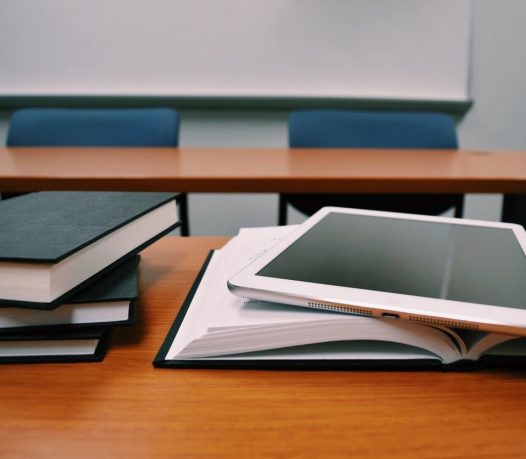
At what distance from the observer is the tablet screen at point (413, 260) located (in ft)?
1.09

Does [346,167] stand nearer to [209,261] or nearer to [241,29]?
[209,261]

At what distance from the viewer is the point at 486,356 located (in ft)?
1.09

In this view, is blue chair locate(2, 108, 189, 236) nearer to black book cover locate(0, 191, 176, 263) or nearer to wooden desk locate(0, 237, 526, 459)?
black book cover locate(0, 191, 176, 263)

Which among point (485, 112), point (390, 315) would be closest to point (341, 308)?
point (390, 315)

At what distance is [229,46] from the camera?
6.48 feet

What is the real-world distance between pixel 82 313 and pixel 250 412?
15 centimetres

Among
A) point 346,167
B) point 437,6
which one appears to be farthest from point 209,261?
point 437,6

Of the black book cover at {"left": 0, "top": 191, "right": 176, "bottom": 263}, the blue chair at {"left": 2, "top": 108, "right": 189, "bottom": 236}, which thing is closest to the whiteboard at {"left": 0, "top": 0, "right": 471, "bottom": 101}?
the blue chair at {"left": 2, "top": 108, "right": 189, "bottom": 236}

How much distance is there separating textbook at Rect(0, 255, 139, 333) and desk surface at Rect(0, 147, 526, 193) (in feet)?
1.56

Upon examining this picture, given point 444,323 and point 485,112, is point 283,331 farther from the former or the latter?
point 485,112

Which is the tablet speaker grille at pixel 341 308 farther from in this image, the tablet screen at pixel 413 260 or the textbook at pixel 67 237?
the textbook at pixel 67 237

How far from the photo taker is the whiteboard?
6.36 feet

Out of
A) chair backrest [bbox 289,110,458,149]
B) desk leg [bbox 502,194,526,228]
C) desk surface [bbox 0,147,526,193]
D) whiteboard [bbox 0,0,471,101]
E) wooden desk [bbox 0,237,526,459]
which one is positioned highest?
whiteboard [bbox 0,0,471,101]

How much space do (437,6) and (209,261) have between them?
1.97 metres
